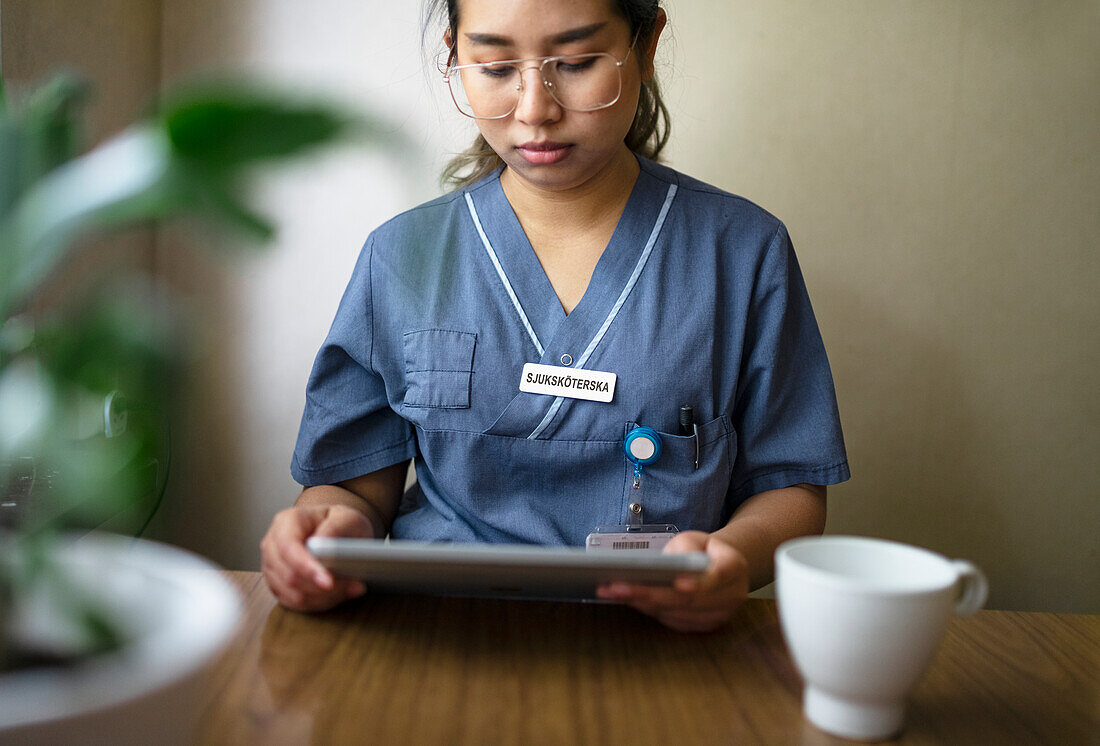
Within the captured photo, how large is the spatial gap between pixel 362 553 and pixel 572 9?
2.11 ft

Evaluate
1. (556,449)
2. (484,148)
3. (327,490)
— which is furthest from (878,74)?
(327,490)

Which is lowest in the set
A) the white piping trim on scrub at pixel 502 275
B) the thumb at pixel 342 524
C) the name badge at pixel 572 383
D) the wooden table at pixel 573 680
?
the wooden table at pixel 573 680

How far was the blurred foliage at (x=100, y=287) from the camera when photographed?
0.25m

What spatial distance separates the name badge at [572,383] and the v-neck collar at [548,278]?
A: 16 millimetres

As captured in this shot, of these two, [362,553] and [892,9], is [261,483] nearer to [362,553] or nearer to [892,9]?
[362,553]

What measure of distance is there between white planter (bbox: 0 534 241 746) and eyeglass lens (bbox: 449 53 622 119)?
2.31 feet

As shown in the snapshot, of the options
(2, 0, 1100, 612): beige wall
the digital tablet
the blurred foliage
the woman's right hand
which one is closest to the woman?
the woman's right hand

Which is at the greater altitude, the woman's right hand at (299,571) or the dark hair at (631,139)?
the dark hair at (631,139)

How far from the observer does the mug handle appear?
51cm

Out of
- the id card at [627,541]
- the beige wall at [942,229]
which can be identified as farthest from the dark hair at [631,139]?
the id card at [627,541]

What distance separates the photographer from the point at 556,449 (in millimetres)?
999

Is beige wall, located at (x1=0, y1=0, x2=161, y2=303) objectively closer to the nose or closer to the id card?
the nose

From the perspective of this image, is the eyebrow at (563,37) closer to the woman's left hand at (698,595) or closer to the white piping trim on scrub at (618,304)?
the white piping trim on scrub at (618,304)

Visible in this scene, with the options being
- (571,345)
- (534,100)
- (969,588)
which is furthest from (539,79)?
(969,588)
